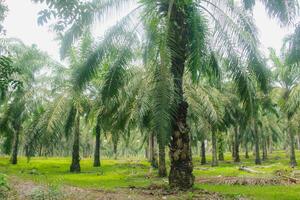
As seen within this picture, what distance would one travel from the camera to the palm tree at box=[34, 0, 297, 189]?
43.1 ft

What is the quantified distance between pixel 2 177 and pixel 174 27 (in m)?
7.64

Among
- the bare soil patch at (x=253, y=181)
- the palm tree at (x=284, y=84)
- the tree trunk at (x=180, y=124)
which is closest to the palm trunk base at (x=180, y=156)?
the tree trunk at (x=180, y=124)

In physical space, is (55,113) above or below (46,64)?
below

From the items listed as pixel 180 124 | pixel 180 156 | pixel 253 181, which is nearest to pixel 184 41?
pixel 180 124

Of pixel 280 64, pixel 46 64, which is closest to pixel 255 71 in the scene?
pixel 46 64

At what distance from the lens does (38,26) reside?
20.3 ft

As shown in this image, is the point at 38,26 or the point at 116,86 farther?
the point at 116,86


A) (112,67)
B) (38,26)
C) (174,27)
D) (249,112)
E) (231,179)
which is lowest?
(231,179)

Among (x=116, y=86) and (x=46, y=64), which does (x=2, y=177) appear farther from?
(x=46, y=64)

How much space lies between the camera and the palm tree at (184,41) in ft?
43.1

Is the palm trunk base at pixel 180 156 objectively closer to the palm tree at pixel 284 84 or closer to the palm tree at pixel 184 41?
the palm tree at pixel 184 41

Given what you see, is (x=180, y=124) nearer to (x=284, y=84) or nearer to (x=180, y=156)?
(x=180, y=156)

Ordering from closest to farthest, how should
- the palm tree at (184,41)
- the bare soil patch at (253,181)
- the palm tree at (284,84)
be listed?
the palm tree at (184,41), the bare soil patch at (253,181), the palm tree at (284,84)

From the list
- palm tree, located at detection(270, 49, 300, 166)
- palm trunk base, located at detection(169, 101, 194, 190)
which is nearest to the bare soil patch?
palm trunk base, located at detection(169, 101, 194, 190)
